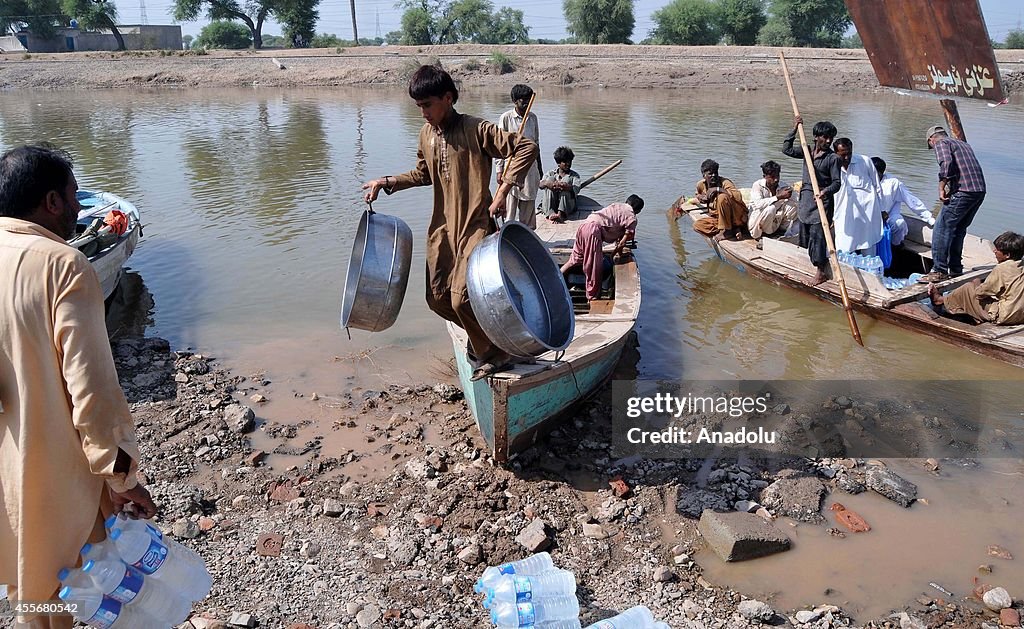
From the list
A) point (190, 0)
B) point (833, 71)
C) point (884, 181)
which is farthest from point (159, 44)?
point (884, 181)

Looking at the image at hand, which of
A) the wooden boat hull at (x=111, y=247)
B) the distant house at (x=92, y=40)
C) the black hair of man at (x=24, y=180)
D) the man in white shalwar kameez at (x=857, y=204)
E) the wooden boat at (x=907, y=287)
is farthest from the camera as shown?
the distant house at (x=92, y=40)

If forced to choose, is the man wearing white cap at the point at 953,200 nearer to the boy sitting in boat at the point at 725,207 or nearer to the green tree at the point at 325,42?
the boy sitting in boat at the point at 725,207

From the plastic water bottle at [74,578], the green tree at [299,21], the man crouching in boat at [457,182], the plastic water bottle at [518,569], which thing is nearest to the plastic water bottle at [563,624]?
the plastic water bottle at [518,569]

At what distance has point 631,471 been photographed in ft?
14.9

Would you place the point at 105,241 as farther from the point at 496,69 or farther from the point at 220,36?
the point at 220,36

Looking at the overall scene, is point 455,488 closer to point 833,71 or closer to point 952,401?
point 952,401

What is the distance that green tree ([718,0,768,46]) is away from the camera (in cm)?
4828

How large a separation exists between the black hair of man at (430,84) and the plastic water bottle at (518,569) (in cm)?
226

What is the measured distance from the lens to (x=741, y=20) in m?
48.0

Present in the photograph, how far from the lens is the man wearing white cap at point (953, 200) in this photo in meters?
6.68

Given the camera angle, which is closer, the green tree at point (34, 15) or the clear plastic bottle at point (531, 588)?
the clear plastic bottle at point (531, 588)

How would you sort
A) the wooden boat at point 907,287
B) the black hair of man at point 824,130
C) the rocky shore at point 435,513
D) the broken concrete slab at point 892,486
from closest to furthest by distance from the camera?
the rocky shore at point 435,513 < the broken concrete slab at point 892,486 < the wooden boat at point 907,287 < the black hair of man at point 824,130

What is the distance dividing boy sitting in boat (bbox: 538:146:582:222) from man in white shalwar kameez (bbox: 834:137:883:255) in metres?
2.92

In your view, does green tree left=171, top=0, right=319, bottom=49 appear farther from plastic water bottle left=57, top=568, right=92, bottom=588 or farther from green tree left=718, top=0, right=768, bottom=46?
plastic water bottle left=57, top=568, right=92, bottom=588
